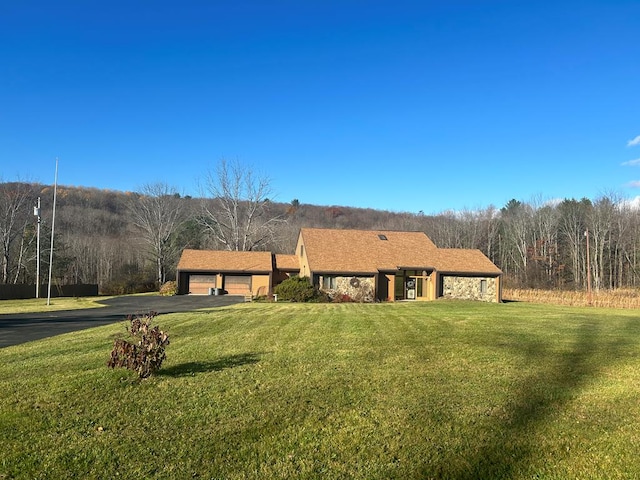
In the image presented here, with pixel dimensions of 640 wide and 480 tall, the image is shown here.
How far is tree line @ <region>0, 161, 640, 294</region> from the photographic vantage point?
43781mm

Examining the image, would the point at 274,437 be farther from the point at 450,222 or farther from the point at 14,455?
the point at 450,222

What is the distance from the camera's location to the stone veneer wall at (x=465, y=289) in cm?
3070

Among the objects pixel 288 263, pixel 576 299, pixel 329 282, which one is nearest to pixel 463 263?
pixel 576 299

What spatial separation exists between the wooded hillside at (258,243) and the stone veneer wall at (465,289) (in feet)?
55.1

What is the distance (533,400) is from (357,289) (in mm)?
23521

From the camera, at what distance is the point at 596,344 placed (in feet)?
32.6

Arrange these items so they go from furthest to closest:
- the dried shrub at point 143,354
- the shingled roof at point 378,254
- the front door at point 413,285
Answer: the front door at point 413,285, the shingled roof at point 378,254, the dried shrub at point 143,354

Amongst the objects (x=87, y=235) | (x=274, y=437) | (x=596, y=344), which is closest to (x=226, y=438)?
(x=274, y=437)

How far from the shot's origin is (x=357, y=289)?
95.4 feet

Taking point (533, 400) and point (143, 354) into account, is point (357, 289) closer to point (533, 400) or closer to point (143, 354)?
point (143, 354)

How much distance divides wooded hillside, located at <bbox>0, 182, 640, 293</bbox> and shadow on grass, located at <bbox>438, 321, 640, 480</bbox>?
35942 mm

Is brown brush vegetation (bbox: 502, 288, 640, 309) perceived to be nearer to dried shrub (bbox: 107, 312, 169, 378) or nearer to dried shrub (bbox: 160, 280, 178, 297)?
dried shrub (bbox: 160, 280, 178, 297)

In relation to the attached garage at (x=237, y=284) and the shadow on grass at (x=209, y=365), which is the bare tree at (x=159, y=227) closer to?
the attached garage at (x=237, y=284)

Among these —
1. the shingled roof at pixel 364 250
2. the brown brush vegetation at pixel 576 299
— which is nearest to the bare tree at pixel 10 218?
the shingled roof at pixel 364 250
